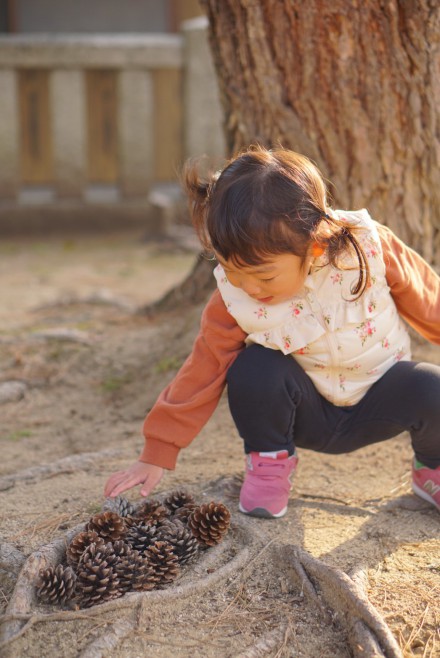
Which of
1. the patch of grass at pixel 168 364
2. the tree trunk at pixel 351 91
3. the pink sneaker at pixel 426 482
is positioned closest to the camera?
the pink sneaker at pixel 426 482

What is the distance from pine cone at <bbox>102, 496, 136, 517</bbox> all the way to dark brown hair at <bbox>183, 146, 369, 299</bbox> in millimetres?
781

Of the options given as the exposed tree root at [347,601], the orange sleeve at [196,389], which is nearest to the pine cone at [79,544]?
the orange sleeve at [196,389]

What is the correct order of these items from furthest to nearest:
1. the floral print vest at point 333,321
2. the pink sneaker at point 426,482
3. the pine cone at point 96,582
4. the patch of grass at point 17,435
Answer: the patch of grass at point 17,435
the pink sneaker at point 426,482
the floral print vest at point 333,321
the pine cone at point 96,582

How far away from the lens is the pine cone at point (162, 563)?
2178 millimetres

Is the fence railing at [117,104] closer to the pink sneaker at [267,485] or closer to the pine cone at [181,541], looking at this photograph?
the pink sneaker at [267,485]

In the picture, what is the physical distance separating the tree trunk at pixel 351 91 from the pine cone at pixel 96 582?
72.1 inches

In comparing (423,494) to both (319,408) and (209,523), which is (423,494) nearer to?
(319,408)

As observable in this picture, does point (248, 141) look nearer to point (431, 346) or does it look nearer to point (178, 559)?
point (431, 346)

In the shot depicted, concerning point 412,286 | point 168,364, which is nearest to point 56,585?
point 412,286

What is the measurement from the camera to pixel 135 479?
2.53m

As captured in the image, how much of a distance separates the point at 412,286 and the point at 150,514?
3.28 feet

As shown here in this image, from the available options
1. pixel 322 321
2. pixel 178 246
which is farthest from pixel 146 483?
pixel 178 246

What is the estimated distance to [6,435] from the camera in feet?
11.4

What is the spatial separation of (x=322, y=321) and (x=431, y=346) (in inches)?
45.1
